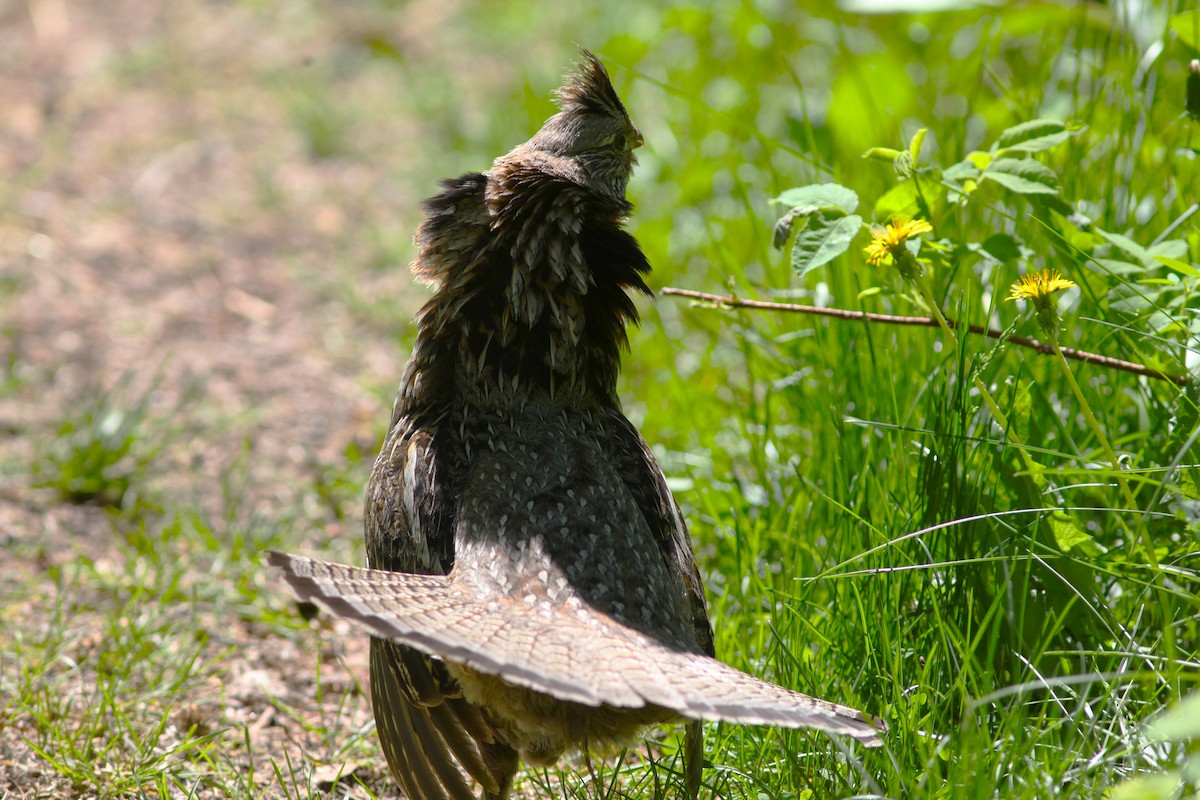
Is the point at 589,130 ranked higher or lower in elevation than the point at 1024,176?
higher

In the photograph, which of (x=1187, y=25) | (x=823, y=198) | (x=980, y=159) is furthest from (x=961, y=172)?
(x=1187, y=25)

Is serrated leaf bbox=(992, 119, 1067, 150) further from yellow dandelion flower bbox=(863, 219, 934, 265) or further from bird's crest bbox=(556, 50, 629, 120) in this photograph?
bird's crest bbox=(556, 50, 629, 120)

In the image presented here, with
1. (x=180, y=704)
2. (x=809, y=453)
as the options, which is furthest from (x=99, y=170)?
(x=809, y=453)

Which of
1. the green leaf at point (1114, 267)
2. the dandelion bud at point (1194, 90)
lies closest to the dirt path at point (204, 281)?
the green leaf at point (1114, 267)

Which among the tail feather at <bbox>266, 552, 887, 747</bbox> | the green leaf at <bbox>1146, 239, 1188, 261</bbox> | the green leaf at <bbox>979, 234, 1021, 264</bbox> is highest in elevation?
the green leaf at <bbox>979, 234, 1021, 264</bbox>

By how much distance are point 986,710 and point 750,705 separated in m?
0.96

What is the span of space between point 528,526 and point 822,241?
3.98 feet

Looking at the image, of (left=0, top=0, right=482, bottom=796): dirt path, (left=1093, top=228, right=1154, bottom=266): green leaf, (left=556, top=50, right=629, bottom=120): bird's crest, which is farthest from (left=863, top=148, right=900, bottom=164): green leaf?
(left=0, top=0, right=482, bottom=796): dirt path

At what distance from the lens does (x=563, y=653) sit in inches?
113

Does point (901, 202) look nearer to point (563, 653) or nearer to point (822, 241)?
point (822, 241)

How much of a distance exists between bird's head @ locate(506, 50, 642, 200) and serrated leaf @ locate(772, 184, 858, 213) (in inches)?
36.0

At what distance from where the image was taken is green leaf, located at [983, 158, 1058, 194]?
348cm

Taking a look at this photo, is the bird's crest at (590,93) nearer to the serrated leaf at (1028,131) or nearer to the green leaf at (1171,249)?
the serrated leaf at (1028,131)

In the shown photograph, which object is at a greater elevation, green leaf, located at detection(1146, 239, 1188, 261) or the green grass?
green leaf, located at detection(1146, 239, 1188, 261)
